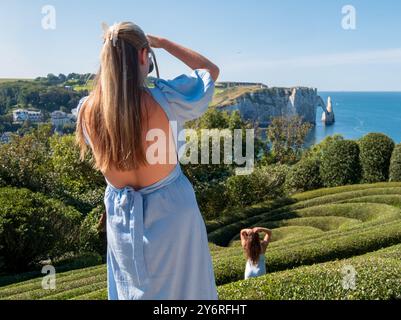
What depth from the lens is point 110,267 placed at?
295cm

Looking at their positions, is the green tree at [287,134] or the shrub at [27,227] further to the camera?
the green tree at [287,134]

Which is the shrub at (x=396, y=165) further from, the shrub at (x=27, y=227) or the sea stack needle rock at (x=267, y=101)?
the sea stack needle rock at (x=267, y=101)

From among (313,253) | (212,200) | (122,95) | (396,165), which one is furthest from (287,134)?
(122,95)

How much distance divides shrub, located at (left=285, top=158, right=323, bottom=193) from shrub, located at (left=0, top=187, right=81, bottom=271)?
14.1 metres

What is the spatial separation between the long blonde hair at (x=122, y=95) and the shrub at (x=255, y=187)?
1992 centimetres

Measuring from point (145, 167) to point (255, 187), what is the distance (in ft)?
68.9

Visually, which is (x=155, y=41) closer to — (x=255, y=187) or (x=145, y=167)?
(x=145, y=167)

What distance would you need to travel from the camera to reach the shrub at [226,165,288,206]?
22547mm

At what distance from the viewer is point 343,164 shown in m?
24.0

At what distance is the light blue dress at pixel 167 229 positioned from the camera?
270 centimetres

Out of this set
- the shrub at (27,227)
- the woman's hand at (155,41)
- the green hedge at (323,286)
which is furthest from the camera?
the shrub at (27,227)

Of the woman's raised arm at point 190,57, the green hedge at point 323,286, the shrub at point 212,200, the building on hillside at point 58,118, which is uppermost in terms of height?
the woman's raised arm at point 190,57

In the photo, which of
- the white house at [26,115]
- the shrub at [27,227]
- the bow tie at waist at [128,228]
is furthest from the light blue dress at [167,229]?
the white house at [26,115]

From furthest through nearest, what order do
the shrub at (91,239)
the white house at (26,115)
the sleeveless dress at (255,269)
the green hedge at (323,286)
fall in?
the white house at (26,115), the shrub at (91,239), the sleeveless dress at (255,269), the green hedge at (323,286)
